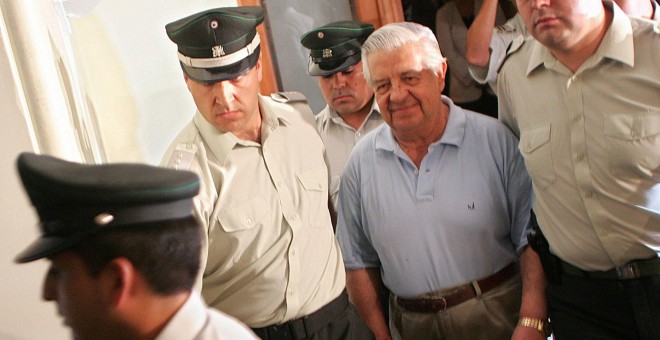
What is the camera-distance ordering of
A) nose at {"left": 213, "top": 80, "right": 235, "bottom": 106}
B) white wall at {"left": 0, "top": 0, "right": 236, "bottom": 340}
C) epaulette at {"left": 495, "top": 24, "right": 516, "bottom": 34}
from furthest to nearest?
epaulette at {"left": 495, "top": 24, "right": 516, "bottom": 34}, white wall at {"left": 0, "top": 0, "right": 236, "bottom": 340}, nose at {"left": 213, "top": 80, "right": 235, "bottom": 106}

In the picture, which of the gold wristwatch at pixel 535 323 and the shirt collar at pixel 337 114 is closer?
the gold wristwatch at pixel 535 323

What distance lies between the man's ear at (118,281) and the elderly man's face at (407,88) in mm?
1105

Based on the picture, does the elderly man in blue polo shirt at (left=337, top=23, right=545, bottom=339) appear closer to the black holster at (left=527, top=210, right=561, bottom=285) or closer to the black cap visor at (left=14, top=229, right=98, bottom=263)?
the black holster at (left=527, top=210, right=561, bottom=285)

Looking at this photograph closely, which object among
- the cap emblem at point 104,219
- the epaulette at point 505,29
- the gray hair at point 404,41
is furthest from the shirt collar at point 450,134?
the cap emblem at point 104,219

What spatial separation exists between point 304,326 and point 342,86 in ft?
2.99

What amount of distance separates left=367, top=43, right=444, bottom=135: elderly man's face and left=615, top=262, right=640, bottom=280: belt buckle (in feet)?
2.00

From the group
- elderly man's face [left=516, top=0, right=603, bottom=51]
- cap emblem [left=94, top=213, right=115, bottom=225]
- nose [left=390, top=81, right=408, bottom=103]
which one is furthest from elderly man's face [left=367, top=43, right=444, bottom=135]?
cap emblem [left=94, top=213, right=115, bottom=225]

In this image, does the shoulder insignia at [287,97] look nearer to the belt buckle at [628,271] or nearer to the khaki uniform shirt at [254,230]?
the khaki uniform shirt at [254,230]

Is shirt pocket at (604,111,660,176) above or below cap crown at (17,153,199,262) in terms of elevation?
below

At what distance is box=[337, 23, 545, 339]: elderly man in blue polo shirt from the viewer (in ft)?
6.36

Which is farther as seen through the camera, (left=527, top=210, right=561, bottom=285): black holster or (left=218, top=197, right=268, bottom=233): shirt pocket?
(left=527, top=210, right=561, bottom=285): black holster

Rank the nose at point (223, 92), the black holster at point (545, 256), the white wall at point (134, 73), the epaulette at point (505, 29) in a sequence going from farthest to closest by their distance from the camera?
the epaulette at point (505, 29), the white wall at point (134, 73), the black holster at point (545, 256), the nose at point (223, 92)

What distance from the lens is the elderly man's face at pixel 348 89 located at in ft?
7.94

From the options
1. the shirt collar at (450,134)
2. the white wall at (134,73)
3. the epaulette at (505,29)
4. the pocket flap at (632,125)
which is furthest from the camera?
the epaulette at (505,29)
